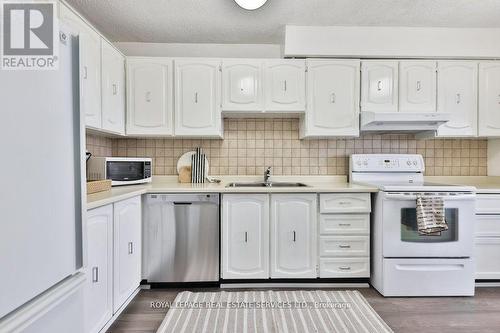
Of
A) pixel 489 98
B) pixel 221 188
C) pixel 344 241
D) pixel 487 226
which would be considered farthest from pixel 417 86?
pixel 221 188

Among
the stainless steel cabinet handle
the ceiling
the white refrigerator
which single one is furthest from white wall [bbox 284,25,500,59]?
the stainless steel cabinet handle

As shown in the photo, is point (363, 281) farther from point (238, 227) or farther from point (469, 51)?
point (469, 51)

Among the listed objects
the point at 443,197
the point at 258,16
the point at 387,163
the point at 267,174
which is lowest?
the point at 443,197

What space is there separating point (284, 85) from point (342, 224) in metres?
1.33

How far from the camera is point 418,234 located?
232 centimetres

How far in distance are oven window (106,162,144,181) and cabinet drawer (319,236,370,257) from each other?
1.72 m

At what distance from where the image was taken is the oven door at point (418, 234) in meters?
2.30

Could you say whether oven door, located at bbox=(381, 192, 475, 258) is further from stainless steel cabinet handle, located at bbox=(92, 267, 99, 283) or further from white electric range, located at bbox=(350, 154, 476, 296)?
stainless steel cabinet handle, located at bbox=(92, 267, 99, 283)

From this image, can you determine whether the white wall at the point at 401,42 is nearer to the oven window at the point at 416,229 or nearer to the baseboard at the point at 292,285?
the oven window at the point at 416,229

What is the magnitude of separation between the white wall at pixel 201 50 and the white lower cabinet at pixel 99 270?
1.83 m

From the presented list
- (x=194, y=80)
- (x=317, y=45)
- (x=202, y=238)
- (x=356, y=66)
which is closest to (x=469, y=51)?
(x=356, y=66)

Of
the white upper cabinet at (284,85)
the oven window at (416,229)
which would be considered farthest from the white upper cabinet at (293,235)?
the white upper cabinet at (284,85)

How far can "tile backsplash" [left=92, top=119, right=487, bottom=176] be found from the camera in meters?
3.03

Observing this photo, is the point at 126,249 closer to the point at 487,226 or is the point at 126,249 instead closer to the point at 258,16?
the point at 258,16
